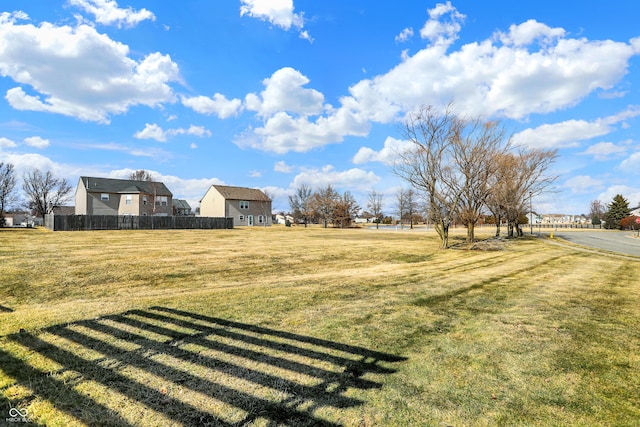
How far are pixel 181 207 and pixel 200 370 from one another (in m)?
70.9

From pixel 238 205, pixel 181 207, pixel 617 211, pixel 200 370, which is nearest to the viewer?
pixel 200 370

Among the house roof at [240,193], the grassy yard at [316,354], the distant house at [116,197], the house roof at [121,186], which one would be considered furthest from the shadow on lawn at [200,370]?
the house roof at [240,193]

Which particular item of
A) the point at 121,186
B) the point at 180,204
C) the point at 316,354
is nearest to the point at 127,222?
the point at 121,186

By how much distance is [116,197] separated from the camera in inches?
1823

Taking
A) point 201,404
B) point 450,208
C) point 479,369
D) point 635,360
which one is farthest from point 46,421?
point 450,208

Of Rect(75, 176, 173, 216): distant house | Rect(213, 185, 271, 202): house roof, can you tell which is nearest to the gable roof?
Rect(75, 176, 173, 216): distant house

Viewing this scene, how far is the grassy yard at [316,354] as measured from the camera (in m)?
2.78

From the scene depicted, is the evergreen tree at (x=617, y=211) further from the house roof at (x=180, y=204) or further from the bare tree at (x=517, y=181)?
the house roof at (x=180, y=204)

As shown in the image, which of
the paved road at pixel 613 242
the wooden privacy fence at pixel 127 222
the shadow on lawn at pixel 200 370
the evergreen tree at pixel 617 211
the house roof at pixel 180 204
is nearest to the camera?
the shadow on lawn at pixel 200 370

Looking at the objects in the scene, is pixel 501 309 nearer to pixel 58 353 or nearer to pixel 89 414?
pixel 89 414

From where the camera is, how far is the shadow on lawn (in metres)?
2.78

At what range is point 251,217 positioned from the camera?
53.9 metres

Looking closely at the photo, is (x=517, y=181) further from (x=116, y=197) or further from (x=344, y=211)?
(x=116, y=197)

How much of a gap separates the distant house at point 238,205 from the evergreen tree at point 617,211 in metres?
67.1
